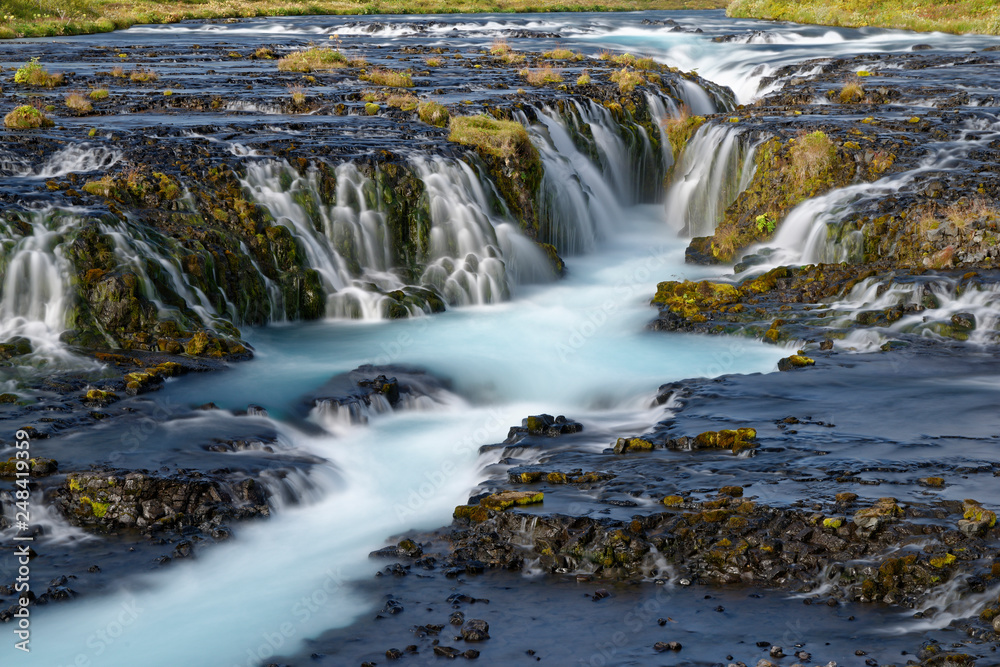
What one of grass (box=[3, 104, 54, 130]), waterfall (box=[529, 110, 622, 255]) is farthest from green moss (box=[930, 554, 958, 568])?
grass (box=[3, 104, 54, 130])

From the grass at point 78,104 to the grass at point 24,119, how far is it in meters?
2.04

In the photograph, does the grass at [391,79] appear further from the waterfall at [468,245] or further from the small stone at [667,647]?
the small stone at [667,647]

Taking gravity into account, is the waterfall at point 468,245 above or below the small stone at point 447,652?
above

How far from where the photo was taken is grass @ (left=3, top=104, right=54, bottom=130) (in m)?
22.0

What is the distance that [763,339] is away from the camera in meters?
16.7

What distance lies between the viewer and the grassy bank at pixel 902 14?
47.8 meters

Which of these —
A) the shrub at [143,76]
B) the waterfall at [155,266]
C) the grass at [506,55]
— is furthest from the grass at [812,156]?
the shrub at [143,76]

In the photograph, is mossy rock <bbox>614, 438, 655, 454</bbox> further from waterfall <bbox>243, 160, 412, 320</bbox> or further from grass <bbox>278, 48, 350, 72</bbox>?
grass <bbox>278, 48, 350, 72</bbox>

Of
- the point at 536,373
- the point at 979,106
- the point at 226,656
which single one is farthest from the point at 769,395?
the point at 979,106

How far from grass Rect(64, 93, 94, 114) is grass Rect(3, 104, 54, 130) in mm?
2039

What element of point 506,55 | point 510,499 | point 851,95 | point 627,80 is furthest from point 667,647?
point 506,55

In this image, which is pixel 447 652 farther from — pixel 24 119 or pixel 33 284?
pixel 24 119

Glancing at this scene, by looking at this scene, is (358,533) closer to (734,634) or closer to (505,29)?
(734,634)

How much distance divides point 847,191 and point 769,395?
30.2 ft
